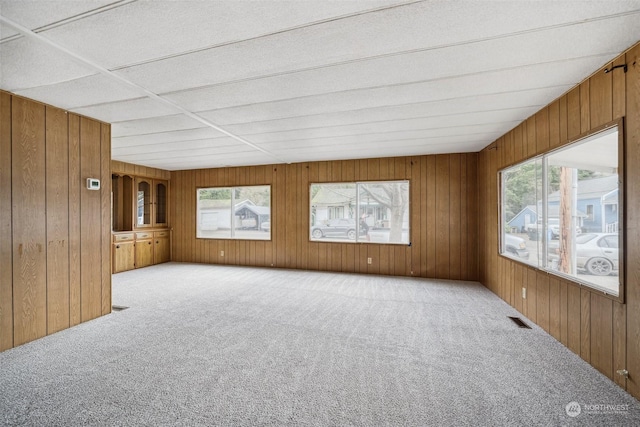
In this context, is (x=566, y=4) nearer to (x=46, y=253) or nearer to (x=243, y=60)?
(x=243, y=60)

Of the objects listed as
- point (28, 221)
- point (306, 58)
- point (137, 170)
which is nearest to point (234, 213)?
point (137, 170)

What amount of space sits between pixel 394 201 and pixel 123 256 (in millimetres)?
5955

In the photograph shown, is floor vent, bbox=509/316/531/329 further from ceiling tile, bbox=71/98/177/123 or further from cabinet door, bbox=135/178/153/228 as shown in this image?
cabinet door, bbox=135/178/153/228

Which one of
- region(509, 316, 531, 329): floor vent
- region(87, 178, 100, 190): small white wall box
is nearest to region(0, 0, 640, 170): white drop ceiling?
region(87, 178, 100, 190): small white wall box

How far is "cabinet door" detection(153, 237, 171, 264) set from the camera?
6883mm

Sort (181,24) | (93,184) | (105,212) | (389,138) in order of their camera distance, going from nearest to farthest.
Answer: (181,24)
(93,184)
(105,212)
(389,138)

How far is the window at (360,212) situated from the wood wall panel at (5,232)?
4.50m

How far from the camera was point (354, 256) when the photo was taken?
19.2 ft

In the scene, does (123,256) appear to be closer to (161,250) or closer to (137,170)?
(161,250)

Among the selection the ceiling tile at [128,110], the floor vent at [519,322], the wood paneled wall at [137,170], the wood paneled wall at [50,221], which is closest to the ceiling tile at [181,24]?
the ceiling tile at [128,110]

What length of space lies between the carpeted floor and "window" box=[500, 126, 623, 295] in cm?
78

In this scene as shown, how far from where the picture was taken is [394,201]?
18.6ft

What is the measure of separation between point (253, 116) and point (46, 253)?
256cm

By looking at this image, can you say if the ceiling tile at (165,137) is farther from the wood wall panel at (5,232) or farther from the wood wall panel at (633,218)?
the wood wall panel at (633,218)
